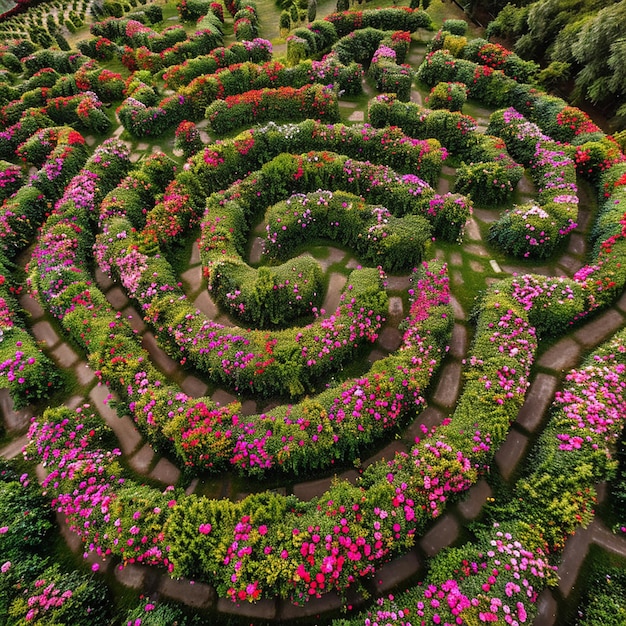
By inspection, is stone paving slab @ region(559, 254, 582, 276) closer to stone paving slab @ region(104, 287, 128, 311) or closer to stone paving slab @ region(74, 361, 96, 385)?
stone paving slab @ region(104, 287, 128, 311)

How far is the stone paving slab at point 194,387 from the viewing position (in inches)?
398

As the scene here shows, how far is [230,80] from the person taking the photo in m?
18.7

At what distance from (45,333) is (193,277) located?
5005 millimetres

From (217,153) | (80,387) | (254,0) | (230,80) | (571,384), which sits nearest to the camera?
(571,384)

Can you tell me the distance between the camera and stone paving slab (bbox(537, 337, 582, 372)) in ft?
33.2

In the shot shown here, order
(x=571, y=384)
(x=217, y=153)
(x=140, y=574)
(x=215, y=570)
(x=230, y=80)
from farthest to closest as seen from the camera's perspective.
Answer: (x=230, y=80) < (x=217, y=153) < (x=571, y=384) < (x=140, y=574) < (x=215, y=570)

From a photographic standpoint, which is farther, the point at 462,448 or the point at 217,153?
the point at 217,153

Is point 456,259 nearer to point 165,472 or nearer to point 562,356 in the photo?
point 562,356

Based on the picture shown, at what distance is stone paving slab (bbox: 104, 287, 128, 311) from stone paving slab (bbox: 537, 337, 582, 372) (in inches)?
520

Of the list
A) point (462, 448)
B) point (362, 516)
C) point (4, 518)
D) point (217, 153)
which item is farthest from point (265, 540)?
point (217, 153)

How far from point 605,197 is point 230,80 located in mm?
17962

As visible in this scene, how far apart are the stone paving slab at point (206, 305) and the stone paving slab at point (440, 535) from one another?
27.6 ft

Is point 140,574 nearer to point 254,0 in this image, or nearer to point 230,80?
point 230,80

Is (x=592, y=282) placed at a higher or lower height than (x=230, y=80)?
lower
